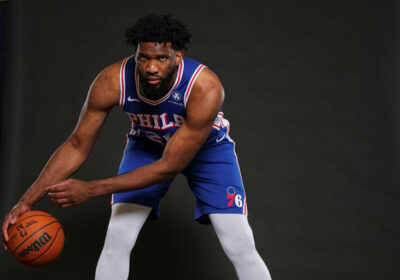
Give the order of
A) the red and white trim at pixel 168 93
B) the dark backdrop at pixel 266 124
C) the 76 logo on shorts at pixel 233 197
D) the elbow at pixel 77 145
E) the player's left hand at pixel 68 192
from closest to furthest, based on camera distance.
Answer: the player's left hand at pixel 68 192 < the red and white trim at pixel 168 93 < the elbow at pixel 77 145 < the 76 logo on shorts at pixel 233 197 < the dark backdrop at pixel 266 124

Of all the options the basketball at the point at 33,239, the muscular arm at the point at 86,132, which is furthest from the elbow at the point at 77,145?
the basketball at the point at 33,239

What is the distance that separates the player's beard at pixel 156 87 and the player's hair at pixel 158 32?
168 mm

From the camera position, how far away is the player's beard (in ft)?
10.3

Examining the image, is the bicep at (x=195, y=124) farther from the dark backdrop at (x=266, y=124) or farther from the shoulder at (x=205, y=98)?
the dark backdrop at (x=266, y=124)

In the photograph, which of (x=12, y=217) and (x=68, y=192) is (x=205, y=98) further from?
(x=12, y=217)

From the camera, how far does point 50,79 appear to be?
488 centimetres

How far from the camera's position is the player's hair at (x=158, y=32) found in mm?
3049

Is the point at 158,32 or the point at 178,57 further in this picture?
the point at 178,57

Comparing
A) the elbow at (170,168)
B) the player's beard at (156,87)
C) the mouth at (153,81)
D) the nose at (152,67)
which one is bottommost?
the elbow at (170,168)

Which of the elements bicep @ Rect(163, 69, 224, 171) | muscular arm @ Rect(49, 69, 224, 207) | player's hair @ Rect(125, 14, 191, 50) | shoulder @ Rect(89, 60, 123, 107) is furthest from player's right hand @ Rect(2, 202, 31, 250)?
player's hair @ Rect(125, 14, 191, 50)

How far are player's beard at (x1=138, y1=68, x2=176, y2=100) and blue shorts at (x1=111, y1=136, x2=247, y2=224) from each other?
1.48 feet

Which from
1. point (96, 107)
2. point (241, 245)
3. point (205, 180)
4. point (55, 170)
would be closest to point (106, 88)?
point (96, 107)

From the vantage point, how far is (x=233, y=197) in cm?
350

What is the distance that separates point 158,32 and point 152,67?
182 mm
